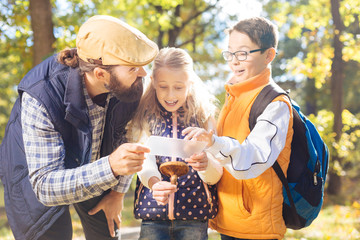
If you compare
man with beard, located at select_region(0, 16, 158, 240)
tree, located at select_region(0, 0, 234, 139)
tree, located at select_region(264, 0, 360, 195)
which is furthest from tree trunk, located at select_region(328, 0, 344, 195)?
man with beard, located at select_region(0, 16, 158, 240)

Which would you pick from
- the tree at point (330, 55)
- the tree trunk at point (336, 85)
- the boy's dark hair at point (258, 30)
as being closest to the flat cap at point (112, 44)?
the boy's dark hair at point (258, 30)

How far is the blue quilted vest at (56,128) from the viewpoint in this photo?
241 cm

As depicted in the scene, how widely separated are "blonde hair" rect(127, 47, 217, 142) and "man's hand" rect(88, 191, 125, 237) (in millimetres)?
521

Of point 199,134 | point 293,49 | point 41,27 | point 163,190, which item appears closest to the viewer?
point 199,134

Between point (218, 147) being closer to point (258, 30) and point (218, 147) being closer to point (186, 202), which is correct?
point (186, 202)

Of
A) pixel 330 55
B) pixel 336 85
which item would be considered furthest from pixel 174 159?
pixel 336 85

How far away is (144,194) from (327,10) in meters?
9.63

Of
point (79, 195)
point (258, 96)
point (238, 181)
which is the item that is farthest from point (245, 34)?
point (79, 195)

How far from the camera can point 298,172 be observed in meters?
2.28

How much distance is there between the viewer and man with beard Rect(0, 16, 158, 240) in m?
2.24

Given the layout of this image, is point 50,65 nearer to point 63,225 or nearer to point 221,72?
point 63,225

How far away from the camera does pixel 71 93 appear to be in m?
2.42

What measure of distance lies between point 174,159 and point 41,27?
12.3 ft

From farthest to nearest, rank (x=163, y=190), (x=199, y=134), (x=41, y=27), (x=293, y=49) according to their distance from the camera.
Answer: (x=293, y=49)
(x=41, y=27)
(x=163, y=190)
(x=199, y=134)
